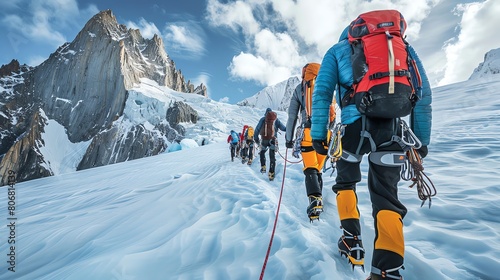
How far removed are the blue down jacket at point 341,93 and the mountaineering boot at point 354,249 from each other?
0.99m

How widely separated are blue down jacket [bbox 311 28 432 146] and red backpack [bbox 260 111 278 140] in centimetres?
504

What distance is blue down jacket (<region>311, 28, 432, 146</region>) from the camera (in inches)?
85.0

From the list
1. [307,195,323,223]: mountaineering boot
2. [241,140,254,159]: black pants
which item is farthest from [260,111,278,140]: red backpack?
[307,195,323,223]: mountaineering boot

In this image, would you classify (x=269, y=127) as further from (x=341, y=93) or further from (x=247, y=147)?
(x=341, y=93)

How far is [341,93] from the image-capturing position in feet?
7.60

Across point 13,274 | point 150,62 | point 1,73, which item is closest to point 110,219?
point 13,274

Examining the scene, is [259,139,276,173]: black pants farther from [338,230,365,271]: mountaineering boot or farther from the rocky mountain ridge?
the rocky mountain ridge

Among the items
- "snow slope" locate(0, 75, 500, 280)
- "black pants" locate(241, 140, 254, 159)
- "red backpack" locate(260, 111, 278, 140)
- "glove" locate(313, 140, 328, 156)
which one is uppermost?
"red backpack" locate(260, 111, 278, 140)

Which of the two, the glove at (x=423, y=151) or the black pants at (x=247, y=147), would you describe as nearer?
the glove at (x=423, y=151)

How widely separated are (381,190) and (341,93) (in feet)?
3.38

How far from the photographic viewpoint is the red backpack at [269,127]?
292 inches

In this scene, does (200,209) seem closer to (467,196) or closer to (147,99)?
(467,196)

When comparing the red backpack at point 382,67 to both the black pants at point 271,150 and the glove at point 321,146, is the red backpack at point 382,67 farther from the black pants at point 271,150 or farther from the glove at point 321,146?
the black pants at point 271,150

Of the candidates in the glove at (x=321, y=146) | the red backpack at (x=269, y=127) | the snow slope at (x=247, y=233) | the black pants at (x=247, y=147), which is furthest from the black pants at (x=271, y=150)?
the glove at (x=321, y=146)
